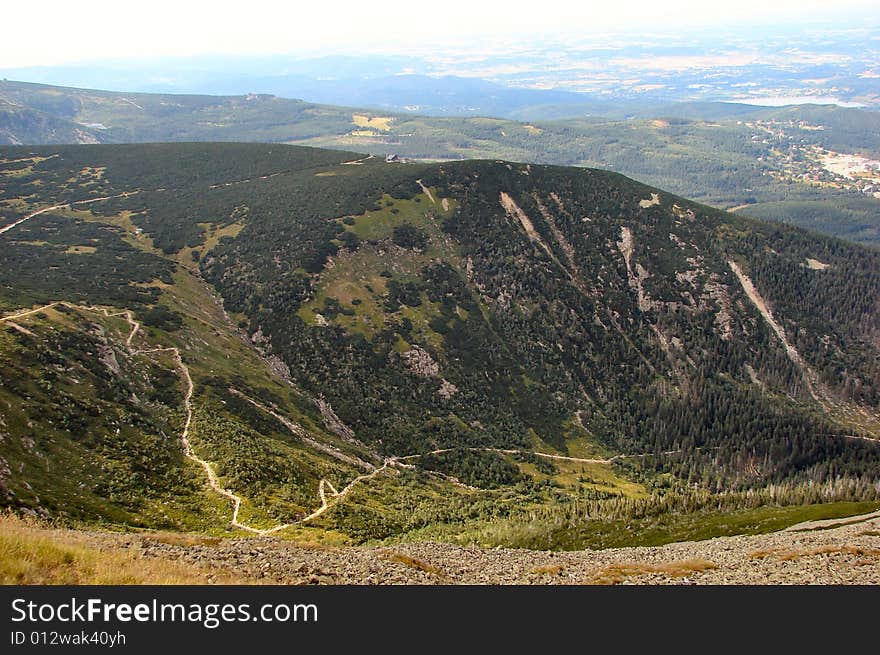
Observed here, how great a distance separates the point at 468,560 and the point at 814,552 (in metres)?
31.6

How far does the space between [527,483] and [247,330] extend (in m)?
82.8

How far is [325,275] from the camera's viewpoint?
165625mm

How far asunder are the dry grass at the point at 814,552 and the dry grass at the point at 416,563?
98.0ft

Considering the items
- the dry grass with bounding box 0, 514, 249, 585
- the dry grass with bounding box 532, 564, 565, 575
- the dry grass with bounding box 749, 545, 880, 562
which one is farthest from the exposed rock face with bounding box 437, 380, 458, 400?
the dry grass with bounding box 0, 514, 249, 585

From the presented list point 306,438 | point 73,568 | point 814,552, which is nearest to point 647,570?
point 814,552

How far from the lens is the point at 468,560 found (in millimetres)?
53375

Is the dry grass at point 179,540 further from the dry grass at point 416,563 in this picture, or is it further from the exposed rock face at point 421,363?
the exposed rock face at point 421,363

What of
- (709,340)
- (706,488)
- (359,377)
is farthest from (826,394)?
(359,377)

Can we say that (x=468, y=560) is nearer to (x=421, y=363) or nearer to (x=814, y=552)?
(x=814, y=552)

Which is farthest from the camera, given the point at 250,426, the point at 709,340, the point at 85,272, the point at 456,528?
the point at 709,340

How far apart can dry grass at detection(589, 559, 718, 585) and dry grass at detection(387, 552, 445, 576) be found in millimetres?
12538

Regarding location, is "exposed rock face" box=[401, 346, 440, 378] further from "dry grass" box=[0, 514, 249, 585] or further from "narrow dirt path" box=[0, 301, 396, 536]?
"dry grass" box=[0, 514, 249, 585]

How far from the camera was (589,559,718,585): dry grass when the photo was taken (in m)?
46.0
